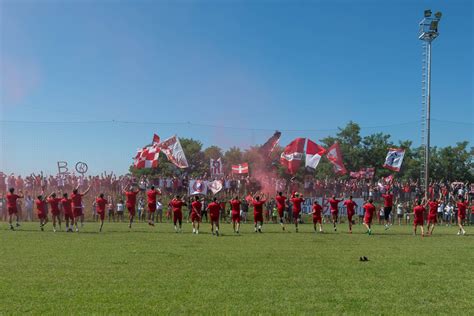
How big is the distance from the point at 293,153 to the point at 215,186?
779cm

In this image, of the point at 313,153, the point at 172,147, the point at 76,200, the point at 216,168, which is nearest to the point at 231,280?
the point at 76,200

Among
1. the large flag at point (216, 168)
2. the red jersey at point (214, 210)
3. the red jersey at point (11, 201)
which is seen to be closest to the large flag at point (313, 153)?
the large flag at point (216, 168)

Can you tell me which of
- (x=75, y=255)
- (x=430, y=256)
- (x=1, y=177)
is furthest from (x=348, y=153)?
(x=75, y=255)

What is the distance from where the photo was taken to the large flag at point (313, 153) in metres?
41.2

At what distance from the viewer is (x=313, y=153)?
41.2 meters

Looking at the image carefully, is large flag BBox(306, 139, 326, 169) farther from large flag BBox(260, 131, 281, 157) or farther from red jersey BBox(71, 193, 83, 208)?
red jersey BBox(71, 193, 83, 208)

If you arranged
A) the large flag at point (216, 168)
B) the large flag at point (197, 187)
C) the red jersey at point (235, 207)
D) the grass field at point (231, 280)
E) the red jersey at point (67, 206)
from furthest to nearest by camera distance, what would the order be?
1. the large flag at point (216, 168)
2. the large flag at point (197, 187)
3. the red jersey at point (67, 206)
4. the red jersey at point (235, 207)
5. the grass field at point (231, 280)

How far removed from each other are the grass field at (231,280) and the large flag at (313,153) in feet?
83.7

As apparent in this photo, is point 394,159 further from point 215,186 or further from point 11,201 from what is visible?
point 11,201

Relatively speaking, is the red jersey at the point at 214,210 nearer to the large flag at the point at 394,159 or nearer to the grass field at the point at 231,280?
the grass field at the point at 231,280

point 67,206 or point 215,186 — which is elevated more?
point 215,186

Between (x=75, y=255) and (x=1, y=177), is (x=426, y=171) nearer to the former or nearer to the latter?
(x=75, y=255)

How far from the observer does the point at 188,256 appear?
13570 millimetres

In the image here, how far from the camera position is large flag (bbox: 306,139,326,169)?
4116 centimetres
